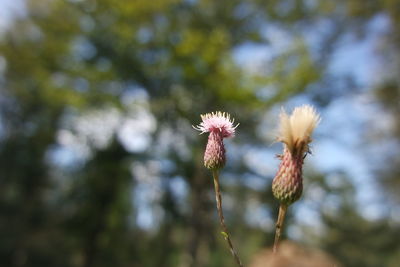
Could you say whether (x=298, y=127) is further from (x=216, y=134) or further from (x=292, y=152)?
(x=216, y=134)

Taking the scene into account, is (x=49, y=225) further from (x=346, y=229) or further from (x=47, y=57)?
(x=346, y=229)

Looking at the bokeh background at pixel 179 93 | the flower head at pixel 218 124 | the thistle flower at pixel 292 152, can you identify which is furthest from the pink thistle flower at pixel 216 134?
the bokeh background at pixel 179 93

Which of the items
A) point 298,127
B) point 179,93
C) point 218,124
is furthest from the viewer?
point 179,93

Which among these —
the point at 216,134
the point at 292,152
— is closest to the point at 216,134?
the point at 216,134

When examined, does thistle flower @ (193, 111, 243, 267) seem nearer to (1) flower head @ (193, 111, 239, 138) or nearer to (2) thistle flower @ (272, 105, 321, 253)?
(1) flower head @ (193, 111, 239, 138)

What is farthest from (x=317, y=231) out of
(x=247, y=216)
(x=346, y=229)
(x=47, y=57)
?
(x=47, y=57)
